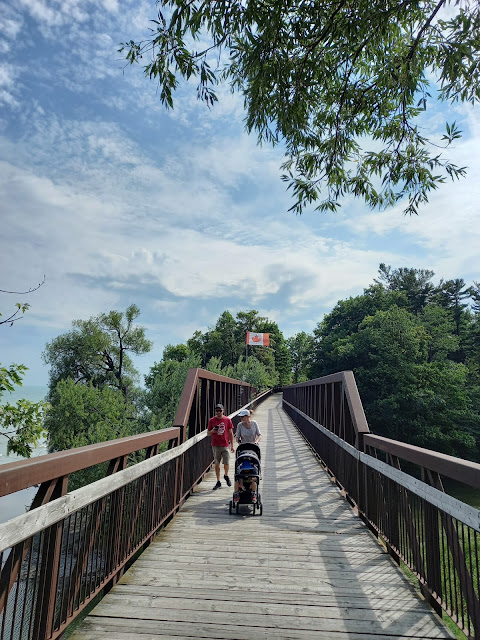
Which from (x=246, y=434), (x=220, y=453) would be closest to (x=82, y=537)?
(x=246, y=434)

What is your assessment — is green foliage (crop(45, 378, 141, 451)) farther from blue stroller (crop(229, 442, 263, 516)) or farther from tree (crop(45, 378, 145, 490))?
blue stroller (crop(229, 442, 263, 516))

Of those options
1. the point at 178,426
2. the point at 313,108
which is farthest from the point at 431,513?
the point at 313,108

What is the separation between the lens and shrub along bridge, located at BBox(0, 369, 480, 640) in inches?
88.1

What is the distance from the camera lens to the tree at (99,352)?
4053cm

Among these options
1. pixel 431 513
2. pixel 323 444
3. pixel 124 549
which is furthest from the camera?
pixel 323 444

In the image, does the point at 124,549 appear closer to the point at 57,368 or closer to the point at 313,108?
the point at 313,108

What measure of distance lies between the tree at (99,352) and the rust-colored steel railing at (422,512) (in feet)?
123

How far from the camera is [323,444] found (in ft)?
28.2

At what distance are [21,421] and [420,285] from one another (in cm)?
5948

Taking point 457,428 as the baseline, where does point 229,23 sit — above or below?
above

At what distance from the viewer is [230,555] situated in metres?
3.89

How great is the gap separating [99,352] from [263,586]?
4106 cm

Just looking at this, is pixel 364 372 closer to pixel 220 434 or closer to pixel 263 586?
pixel 220 434

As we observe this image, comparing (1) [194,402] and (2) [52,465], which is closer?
(2) [52,465]
